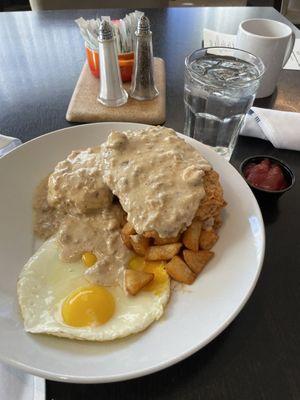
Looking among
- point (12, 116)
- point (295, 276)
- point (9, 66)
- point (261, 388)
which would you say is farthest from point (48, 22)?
point (261, 388)

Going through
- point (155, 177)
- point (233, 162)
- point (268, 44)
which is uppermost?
point (268, 44)

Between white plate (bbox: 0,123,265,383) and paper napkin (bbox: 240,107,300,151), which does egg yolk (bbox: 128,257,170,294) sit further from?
paper napkin (bbox: 240,107,300,151)


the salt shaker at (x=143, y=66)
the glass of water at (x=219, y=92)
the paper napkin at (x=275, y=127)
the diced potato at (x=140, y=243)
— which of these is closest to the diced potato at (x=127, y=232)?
the diced potato at (x=140, y=243)

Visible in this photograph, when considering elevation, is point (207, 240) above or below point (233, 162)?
above

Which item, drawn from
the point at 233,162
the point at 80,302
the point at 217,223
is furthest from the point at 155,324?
the point at 233,162

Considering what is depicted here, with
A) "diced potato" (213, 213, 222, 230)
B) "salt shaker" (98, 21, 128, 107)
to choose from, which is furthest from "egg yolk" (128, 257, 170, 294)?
"salt shaker" (98, 21, 128, 107)

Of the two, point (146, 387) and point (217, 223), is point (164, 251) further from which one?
point (146, 387)
